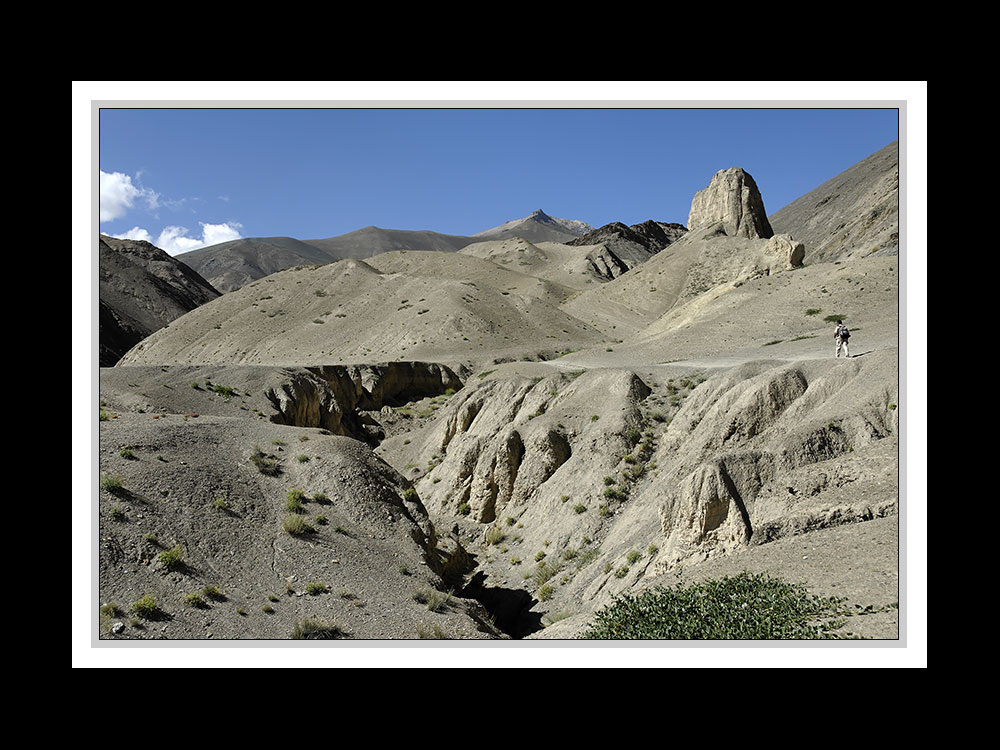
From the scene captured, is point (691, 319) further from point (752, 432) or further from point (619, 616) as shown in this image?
point (619, 616)

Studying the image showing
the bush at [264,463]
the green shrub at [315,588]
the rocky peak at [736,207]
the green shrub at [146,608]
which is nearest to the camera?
the green shrub at [146,608]

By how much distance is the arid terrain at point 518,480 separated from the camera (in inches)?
523

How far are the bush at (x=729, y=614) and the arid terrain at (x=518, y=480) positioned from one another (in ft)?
1.65

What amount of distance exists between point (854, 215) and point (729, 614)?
73.5 m

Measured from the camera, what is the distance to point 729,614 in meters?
10.1

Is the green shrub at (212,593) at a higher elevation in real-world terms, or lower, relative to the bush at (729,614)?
lower

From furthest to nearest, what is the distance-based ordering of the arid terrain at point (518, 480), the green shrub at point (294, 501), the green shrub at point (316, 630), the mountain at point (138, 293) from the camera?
the mountain at point (138, 293)
the green shrub at point (294, 501)
the arid terrain at point (518, 480)
the green shrub at point (316, 630)

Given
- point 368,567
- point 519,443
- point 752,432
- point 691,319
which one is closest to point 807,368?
point 752,432

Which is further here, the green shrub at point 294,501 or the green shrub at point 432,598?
the green shrub at point 294,501

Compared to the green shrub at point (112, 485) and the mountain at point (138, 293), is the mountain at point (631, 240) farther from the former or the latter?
the green shrub at point (112, 485)

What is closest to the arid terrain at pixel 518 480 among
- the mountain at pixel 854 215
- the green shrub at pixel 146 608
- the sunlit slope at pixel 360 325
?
the green shrub at pixel 146 608

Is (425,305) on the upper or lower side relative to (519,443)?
upper

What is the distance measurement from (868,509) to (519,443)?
17.1 meters
